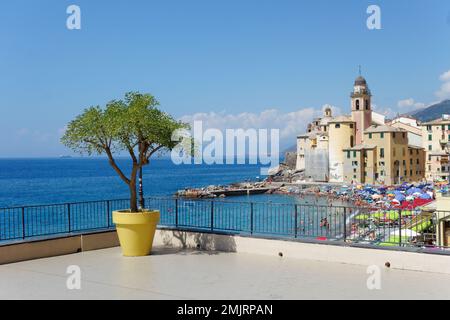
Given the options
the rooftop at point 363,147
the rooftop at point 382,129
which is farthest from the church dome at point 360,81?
the rooftop at point 363,147

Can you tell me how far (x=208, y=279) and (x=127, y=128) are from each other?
3.47 meters

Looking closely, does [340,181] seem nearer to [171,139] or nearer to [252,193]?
[252,193]

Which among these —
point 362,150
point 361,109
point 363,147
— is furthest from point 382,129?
point 361,109

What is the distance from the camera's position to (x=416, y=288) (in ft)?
23.4

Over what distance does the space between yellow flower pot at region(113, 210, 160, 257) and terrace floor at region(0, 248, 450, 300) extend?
248 millimetres

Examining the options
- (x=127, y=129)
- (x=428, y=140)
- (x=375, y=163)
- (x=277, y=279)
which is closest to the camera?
(x=277, y=279)

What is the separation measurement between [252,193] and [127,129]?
82.6 meters

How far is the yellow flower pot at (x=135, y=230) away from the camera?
31.3ft

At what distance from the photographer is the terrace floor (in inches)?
271

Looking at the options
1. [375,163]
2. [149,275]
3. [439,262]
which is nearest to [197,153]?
[149,275]

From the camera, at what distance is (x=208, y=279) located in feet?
25.5

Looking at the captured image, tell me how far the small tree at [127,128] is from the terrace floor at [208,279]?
175 cm

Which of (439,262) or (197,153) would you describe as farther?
(197,153)

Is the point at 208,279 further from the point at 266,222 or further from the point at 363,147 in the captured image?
the point at 363,147
